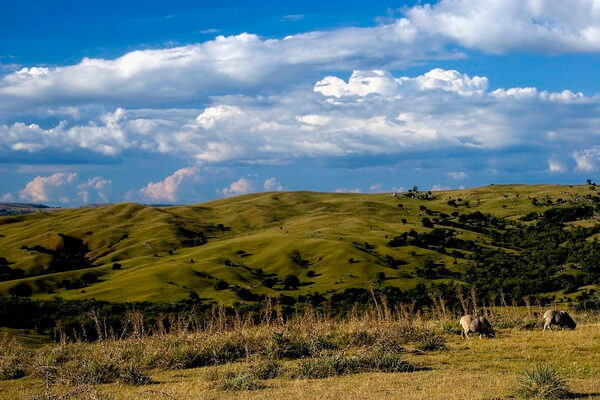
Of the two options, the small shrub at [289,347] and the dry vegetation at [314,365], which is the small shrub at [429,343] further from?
the small shrub at [289,347]

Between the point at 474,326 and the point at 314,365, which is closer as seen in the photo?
the point at 314,365

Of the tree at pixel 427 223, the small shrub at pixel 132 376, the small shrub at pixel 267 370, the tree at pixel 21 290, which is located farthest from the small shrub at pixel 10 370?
the tree at pixel 427 223

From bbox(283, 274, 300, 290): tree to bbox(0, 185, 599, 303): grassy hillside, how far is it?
1038 millimetres

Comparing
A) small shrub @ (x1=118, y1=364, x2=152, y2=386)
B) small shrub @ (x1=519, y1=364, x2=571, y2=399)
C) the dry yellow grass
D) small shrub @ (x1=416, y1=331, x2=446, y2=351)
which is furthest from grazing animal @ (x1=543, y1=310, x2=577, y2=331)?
small shrub @ (x1=118, y1=364, x2=152, y2=386)

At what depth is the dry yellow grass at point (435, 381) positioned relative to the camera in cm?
1788

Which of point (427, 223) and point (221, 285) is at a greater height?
point (427, 223)

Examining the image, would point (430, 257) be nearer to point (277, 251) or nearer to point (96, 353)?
Result: point (277, 251)

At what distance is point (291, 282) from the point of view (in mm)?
106188

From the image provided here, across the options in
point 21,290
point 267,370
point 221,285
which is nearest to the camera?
point 267,370

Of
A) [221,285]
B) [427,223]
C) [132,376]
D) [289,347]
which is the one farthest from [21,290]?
[427,223]

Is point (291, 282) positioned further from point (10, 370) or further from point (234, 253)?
point (10, 370)

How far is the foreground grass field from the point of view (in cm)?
1800

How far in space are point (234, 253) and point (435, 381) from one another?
11660 centimetres

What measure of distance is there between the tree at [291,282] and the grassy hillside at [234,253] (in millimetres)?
1038
